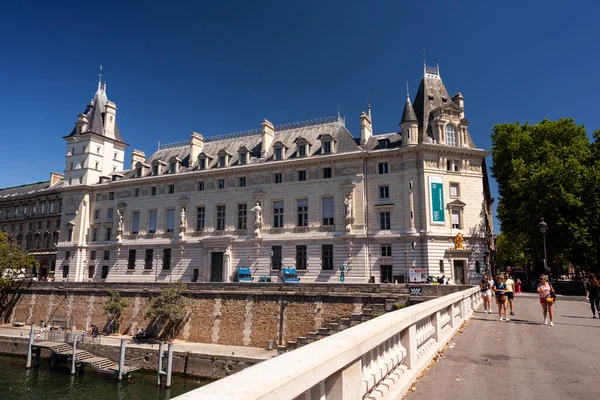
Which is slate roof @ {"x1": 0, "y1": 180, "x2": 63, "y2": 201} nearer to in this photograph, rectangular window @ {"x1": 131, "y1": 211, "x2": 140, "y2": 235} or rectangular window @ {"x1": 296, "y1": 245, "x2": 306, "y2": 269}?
rectangular window @ {"x1": 131, "y1": 211, "x2": 140, "y2": 235}

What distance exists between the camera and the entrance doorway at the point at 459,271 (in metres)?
34.9

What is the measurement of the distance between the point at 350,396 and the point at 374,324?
1.28 m

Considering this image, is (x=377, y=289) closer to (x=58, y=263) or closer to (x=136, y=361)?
(x=136, y=361)

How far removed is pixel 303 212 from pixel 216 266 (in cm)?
1058

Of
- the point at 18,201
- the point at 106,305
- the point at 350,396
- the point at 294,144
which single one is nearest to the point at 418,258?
the point at 294,144

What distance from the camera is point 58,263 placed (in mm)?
50906

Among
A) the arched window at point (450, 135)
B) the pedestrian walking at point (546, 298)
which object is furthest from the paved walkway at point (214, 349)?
the arched window at point (450, 135)

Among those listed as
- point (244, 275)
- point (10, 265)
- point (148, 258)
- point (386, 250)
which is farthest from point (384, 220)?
Answer: point (10, 265)

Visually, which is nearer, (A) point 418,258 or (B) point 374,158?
(A) point 418,258

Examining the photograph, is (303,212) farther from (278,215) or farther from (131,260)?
(131,260)

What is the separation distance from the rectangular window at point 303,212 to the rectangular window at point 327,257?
10.1 feet

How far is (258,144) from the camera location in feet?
147

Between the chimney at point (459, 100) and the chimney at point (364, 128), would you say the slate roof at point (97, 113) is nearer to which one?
the chimney at point (364, 128)

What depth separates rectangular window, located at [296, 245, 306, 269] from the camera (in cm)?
3812
